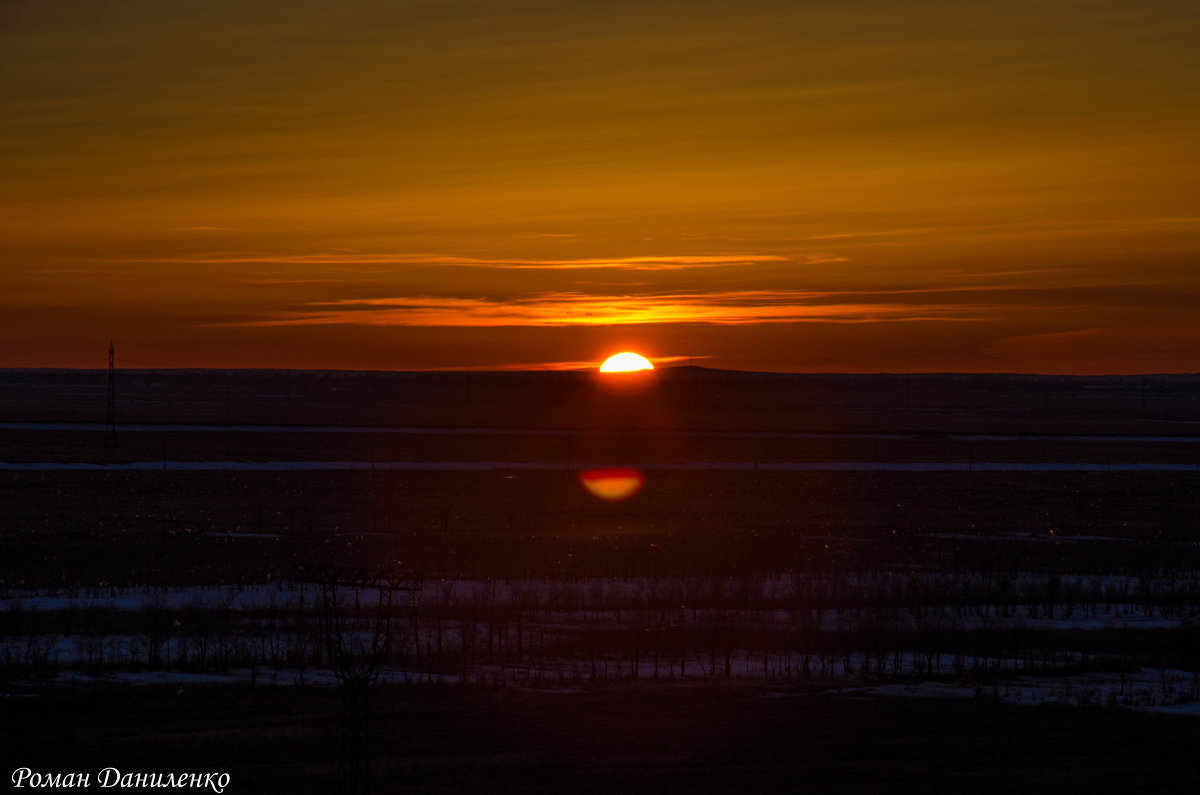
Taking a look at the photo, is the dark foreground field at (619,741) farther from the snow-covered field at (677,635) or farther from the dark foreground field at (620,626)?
the snow-covered field at (677,635)

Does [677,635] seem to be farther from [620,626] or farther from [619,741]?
[619,741]

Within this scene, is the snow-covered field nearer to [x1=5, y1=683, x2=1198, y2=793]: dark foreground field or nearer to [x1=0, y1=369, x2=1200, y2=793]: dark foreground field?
[x1=0, y1=369, x2=1200, y2=793]: dark foreground field

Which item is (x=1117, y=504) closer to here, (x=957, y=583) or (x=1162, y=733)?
(x=957, y=583)

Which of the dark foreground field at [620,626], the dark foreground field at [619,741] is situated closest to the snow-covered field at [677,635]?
the dark foreground field at [620,626]

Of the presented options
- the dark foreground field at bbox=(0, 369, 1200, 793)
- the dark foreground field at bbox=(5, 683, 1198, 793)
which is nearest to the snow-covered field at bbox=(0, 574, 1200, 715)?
the dark foreground field at bbox=(0, 369, 1200, 793)

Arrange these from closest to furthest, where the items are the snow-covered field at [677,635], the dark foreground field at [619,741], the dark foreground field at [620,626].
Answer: the dark foreground field at [619,741] → the dark foreground field at [620,626] → the snow-covered field at [677,635]
